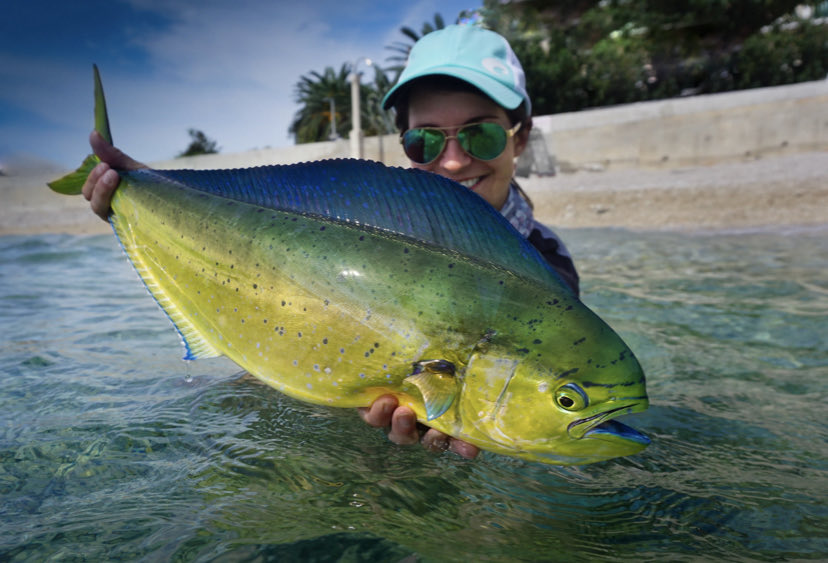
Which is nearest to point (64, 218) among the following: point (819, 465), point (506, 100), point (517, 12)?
point (506, 100)

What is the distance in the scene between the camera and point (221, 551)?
63.4 inches

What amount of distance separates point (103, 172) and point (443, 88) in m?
1.74

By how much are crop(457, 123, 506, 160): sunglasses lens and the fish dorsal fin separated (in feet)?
4.05

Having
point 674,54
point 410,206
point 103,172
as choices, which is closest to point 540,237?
point 410,206

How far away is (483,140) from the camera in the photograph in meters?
2.96

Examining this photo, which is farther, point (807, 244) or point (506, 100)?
point (807, 244)

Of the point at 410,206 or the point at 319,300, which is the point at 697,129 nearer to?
the point at 410,206

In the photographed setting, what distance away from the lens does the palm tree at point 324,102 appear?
45594mm

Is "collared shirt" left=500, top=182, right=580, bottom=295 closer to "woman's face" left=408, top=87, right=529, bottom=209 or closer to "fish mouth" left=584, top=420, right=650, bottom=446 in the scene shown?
"woman's face" left=408, top=87, right=529, bottom=209

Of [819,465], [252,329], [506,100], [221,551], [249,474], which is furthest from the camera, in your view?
[506,100]

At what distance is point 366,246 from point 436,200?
0.26 meters

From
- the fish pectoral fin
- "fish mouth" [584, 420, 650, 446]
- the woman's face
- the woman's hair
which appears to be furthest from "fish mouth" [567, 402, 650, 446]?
the woman's hair

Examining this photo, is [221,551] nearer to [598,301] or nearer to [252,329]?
→ [252,329]

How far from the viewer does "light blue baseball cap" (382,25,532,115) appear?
9.51 ft
